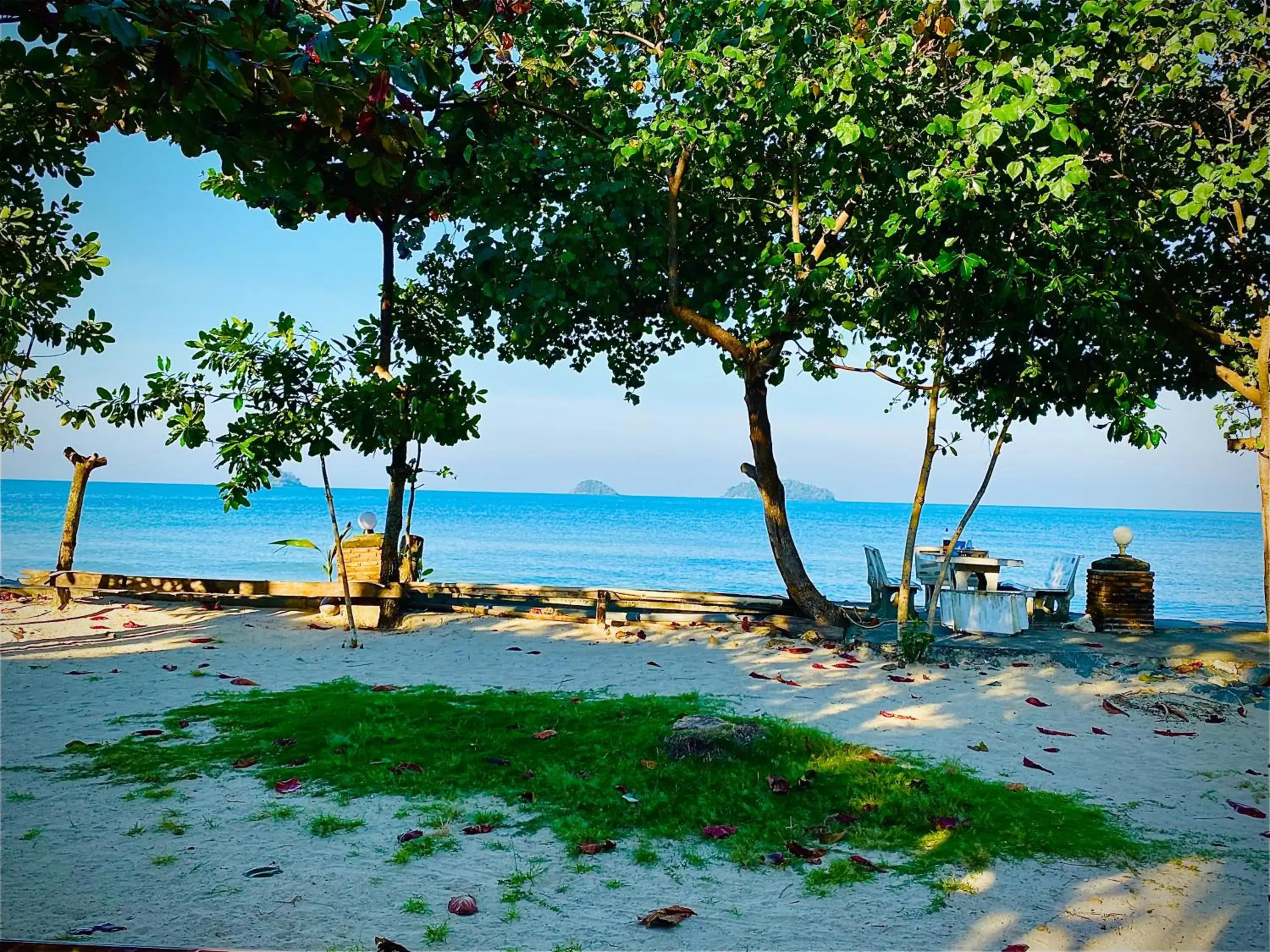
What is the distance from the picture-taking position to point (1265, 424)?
36.8ft

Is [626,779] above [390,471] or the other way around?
the other way around

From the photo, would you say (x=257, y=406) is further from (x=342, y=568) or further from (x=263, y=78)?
(x=263, y=78)

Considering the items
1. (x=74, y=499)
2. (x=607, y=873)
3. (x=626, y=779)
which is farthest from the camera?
(x=74, y=499)

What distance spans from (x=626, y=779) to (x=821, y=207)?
8.41 m

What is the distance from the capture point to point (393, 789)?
17.4ft

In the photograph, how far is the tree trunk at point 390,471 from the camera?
11.4 m

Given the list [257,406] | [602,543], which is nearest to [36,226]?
[257,406]

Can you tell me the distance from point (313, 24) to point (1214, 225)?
42.6 ft

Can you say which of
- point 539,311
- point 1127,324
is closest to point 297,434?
point 539,311

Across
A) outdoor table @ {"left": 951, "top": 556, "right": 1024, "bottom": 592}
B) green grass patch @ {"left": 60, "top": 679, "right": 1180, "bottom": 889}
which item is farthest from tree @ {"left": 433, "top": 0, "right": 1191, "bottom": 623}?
green grass patch @ {"left": 60, "top": 679, "right": 1180, "bottom": 889}

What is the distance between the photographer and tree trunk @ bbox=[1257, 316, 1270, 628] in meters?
11.2

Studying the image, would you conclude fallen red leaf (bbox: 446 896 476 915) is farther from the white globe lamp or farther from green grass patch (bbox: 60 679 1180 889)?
the white globe lamp

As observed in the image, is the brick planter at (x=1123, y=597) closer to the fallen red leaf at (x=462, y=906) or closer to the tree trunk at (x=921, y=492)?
the tree trunk at (x=921, y=492)

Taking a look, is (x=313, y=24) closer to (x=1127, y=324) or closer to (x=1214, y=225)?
(x=1127, y=324)
